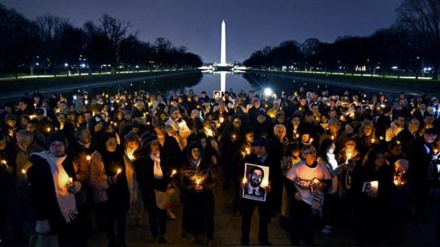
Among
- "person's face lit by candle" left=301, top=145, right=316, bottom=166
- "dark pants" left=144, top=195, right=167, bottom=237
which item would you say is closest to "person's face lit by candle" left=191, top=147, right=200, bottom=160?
"dark pants" left=144, top=195, right=167, bottom=237

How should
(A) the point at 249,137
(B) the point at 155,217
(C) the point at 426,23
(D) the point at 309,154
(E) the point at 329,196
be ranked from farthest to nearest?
(C) the point at 426,23
(A) the point at 249,137
(E) the point at 329,196
(B) the point at 155,217
(D) the point at 309,154

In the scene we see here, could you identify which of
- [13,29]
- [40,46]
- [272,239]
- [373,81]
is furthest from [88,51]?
[272,239]

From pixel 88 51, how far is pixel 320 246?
3250 inches

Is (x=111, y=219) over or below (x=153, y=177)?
below

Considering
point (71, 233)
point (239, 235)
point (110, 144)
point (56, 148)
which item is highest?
point (56, 148)

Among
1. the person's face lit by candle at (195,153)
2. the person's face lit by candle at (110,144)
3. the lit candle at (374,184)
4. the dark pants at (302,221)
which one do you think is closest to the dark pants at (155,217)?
the person's face lit by candle at (195,153)

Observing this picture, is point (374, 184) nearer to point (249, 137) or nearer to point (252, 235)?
point (252, 235)

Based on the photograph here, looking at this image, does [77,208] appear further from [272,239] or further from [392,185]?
[392,185]

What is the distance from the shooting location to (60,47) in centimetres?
7725

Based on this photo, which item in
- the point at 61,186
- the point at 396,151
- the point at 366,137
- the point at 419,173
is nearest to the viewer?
the point at 61,186

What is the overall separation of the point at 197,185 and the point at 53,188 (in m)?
2.14

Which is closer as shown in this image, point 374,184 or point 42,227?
point 42,227

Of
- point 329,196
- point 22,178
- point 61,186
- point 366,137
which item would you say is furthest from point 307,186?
point 22,178

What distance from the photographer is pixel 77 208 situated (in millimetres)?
6035
